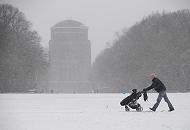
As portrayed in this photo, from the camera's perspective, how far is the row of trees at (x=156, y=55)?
255ft

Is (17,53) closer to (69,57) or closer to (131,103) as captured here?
(131,103)

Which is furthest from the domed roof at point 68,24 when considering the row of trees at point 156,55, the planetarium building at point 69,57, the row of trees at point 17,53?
the row of trees at point 17,53

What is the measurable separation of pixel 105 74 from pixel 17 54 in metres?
24.8

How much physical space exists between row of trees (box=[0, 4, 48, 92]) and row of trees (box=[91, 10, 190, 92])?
11905 mm

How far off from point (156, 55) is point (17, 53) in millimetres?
19306

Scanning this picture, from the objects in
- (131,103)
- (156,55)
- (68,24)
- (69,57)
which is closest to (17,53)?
(156,55)

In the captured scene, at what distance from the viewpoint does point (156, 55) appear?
80.4m

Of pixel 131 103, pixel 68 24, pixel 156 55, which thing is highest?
pixel 68 24

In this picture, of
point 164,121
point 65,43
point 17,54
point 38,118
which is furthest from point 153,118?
point 65,43

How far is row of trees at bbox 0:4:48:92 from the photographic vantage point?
71.6 metres

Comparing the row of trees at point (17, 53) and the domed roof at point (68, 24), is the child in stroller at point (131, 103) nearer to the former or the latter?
the row of trees at point (17, 53)

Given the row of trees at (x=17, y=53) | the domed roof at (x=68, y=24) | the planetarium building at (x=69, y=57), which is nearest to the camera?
the row of trees at (x=17, y=53)

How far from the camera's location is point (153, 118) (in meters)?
19.4

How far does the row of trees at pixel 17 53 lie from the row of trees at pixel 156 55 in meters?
11.9
